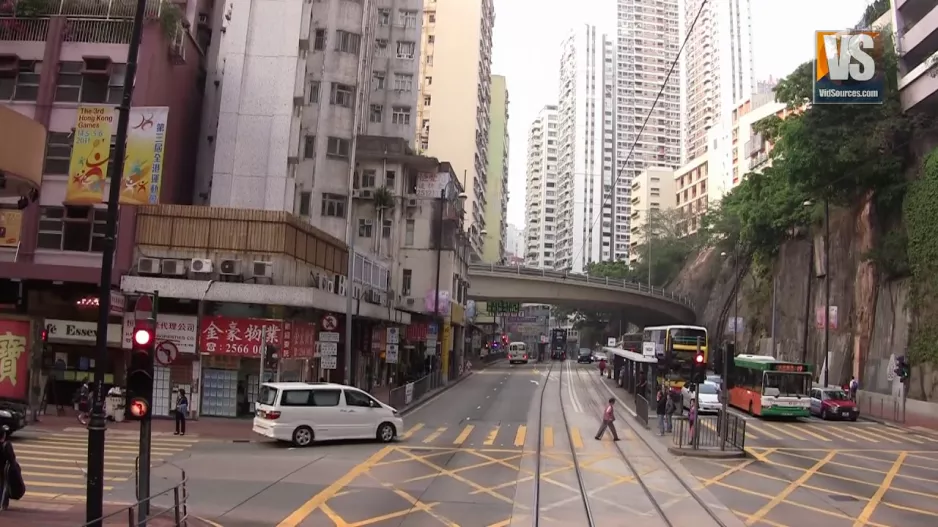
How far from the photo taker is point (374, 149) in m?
49.3

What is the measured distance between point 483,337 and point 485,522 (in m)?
117

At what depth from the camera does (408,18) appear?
56.2 meters

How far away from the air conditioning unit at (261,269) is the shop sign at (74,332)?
199 inches

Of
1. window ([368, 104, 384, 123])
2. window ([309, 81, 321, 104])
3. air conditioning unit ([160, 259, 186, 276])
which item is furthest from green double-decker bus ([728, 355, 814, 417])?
window ([368, 104, 384, 123])

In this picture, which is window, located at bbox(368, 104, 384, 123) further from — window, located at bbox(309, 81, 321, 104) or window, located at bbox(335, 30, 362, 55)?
window, located at bbox(309, 81, 321, 104)

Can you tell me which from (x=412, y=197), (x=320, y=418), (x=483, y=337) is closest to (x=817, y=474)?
(x=320, y=418)

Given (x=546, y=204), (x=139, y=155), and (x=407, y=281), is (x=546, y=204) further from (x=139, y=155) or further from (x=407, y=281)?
(x=139, y=155)

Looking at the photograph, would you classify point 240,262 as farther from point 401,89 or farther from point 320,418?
point 401,89

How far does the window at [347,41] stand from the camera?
41062mm

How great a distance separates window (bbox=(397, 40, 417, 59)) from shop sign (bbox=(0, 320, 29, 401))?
1415 inches

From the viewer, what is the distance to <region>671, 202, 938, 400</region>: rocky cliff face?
39875mm

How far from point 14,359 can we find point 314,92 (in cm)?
2090

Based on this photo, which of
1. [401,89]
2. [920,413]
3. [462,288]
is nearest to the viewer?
[920,413]

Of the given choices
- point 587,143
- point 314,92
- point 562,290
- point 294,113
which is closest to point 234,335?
point 294,113
